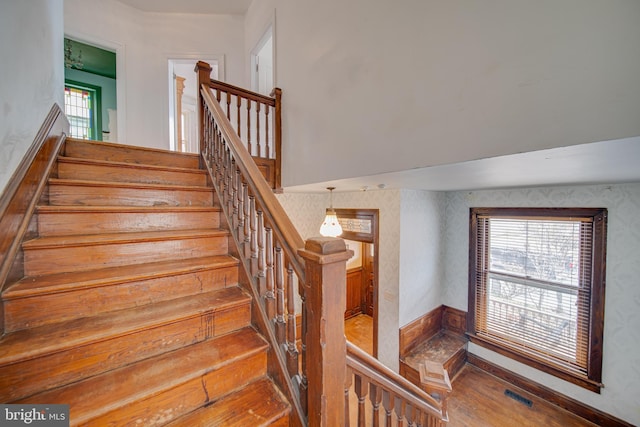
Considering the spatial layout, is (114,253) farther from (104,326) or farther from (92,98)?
(92,98)

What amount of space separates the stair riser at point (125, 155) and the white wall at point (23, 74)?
0.34 m

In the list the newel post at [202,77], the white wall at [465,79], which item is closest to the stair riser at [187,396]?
the white wall at [465,79]

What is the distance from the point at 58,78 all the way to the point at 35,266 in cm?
164

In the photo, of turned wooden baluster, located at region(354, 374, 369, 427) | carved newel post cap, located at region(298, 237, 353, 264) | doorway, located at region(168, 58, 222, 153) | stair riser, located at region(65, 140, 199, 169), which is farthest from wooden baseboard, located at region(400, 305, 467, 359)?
doorway, located at region(168, 58, 222, 153)

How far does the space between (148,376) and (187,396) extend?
0.59ft

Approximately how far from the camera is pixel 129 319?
1102mm

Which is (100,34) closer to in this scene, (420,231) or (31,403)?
(31,403)

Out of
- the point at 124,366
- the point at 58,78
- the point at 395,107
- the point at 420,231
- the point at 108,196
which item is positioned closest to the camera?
the point at 124,366

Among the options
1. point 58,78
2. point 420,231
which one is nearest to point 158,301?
point 58,78

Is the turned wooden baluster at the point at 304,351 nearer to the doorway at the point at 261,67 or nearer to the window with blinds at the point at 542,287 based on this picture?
the window with blinds at the point at 542,287

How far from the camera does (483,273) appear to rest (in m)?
3.28

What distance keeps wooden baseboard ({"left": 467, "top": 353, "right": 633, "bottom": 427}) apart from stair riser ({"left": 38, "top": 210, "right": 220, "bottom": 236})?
12.7 ft

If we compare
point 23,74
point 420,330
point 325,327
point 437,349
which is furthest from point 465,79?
point 437,349

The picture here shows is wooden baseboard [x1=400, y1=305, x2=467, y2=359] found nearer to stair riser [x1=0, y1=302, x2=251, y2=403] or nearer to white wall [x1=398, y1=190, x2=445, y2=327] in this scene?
white wall [x1=398, y1=190, x2=445, y2=327]
